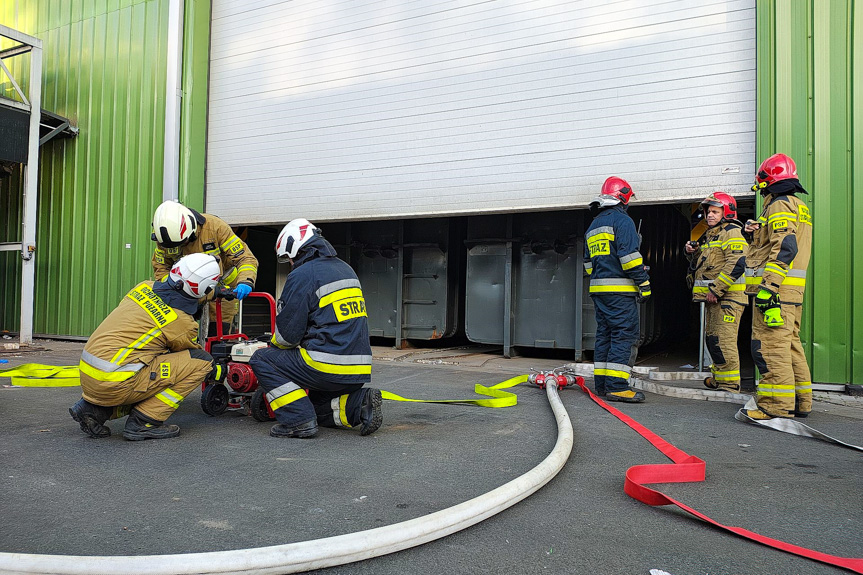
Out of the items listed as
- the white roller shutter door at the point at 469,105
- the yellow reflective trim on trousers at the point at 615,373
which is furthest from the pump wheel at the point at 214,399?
the white roller shutter door at the point at 469,105

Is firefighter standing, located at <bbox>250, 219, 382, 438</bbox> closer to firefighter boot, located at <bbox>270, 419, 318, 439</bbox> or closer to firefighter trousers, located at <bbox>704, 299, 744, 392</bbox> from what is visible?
firefighter boot, located at <bbox>270, 419, 318, 439</bbox>

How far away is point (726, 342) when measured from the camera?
5785 mm

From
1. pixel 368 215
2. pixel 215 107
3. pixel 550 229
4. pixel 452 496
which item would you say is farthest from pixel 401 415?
pixel 215 107

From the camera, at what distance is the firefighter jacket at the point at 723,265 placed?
5777 mm

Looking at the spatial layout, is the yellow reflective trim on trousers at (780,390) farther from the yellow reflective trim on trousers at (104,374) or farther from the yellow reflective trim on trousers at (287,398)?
the yellow reflective trim on trousers at (104,374)

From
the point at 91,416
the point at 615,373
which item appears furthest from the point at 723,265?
the point at 91,416

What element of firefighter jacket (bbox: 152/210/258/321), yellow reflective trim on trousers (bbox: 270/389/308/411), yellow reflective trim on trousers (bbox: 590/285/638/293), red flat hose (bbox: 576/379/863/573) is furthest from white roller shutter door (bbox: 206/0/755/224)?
yellow reflective trim on trousers (bbox: 270/389/308/411)

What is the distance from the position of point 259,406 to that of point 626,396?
314 cm

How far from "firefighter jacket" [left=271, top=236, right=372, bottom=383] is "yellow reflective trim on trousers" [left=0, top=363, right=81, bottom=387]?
3.16 meters

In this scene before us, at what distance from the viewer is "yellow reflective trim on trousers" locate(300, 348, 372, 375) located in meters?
3.58

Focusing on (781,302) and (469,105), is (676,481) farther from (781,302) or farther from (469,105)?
(469,105)

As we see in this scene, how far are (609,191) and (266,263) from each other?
7.76 meters

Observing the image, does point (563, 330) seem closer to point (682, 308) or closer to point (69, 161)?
point (682, 308)

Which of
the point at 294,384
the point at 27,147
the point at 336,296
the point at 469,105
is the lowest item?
the point at 294,384
